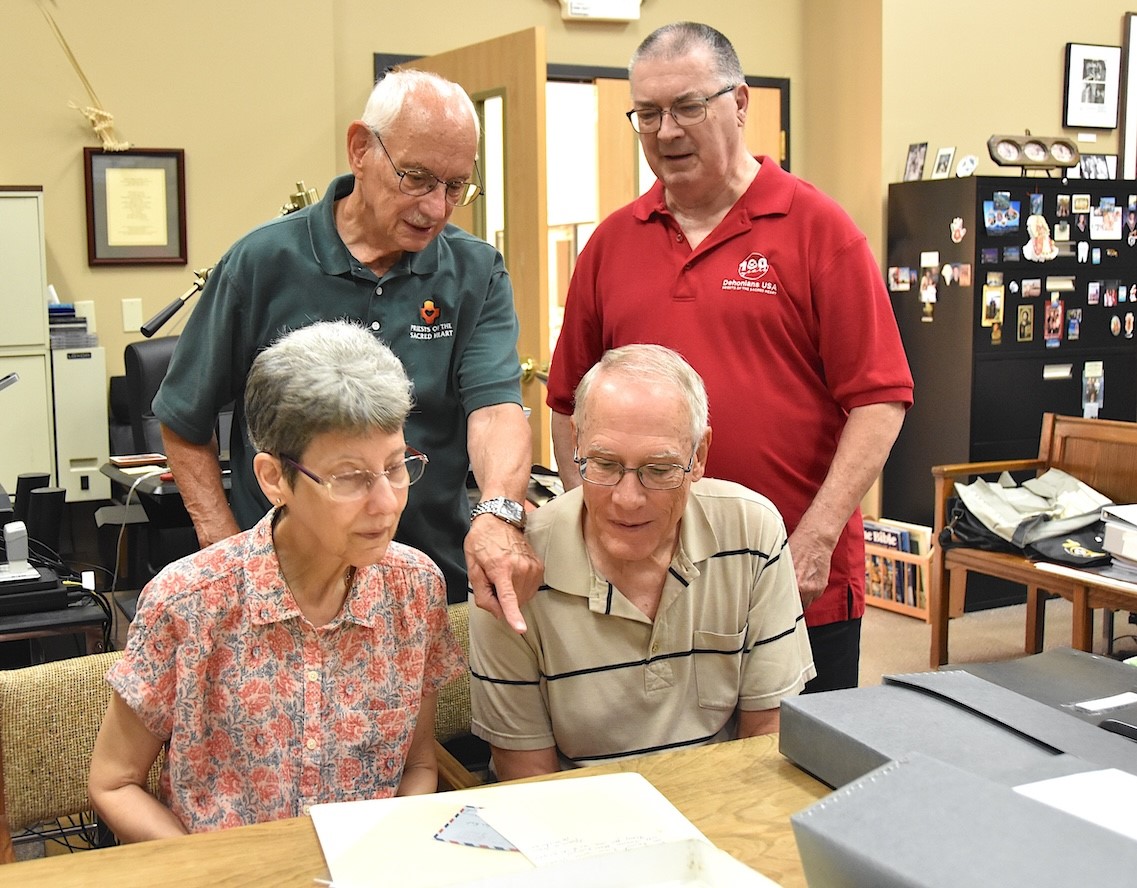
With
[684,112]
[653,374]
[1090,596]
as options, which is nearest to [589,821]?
[653,374]

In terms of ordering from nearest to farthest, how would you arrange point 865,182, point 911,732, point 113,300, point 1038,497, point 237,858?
1. point 237,858
2. point 911,732
3. point 1038,497
4. point 113,300
5. point 865,182

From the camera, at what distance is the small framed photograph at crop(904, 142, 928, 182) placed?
5.68m

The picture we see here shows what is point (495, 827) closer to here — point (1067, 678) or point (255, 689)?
point (255, 689)

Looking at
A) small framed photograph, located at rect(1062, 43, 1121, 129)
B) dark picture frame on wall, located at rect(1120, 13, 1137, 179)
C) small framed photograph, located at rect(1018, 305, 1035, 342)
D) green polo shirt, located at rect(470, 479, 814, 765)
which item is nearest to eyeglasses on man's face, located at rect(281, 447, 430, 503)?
green polo shirt, located at rect(470, 479, 814, 765)

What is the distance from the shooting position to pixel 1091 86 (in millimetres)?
6168

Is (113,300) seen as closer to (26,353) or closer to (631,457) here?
(26,353)

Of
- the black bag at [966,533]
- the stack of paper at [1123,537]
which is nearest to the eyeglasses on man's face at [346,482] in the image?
the stack of paper at [1123,537]

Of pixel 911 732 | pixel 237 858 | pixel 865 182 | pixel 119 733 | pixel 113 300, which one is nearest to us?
pixel 237 858

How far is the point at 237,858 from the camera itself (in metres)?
1.23

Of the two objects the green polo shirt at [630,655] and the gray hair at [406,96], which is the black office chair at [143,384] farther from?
the green polo shirt at [630,655]

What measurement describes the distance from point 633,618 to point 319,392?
0.55 meters

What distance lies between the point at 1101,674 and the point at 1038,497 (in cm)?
299

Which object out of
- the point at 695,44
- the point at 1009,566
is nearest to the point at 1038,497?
the point at 1009,566

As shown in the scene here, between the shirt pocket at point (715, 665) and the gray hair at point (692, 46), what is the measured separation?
39.6 inches
